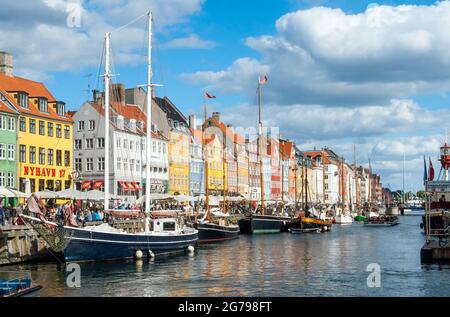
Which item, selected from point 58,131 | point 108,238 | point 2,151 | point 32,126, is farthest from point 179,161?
point 108,238

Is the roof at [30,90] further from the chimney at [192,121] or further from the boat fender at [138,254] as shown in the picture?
the chimney at [192,121]

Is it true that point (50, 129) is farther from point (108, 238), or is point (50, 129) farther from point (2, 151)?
point (108, 238)

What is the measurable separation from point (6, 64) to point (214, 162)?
168 feet

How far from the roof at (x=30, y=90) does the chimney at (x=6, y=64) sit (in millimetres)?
1230

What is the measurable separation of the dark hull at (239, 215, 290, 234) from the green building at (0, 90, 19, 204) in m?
28.4

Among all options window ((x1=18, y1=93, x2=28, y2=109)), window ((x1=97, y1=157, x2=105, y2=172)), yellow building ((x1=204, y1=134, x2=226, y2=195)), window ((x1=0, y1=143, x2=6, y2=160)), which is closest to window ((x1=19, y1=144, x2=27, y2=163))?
window ((x1=0, y1=143, x2=6, y2=160))

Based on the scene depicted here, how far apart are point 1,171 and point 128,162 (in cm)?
2601

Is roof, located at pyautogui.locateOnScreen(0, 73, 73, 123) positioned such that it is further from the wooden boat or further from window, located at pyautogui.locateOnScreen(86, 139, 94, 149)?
the wooden boat

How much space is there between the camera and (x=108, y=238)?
42281 millimetres

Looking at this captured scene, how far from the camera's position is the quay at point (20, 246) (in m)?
40.7

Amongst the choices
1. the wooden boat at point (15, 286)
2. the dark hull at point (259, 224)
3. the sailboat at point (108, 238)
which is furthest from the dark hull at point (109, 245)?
the dark hull at point (259, 224)
